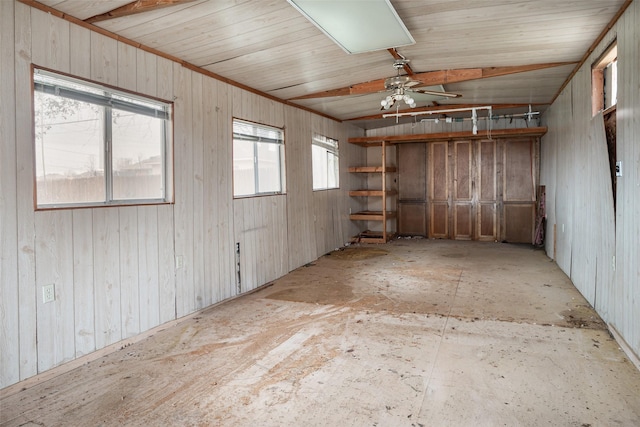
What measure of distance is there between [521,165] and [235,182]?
638 cm

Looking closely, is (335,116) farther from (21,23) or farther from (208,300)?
(21,23)

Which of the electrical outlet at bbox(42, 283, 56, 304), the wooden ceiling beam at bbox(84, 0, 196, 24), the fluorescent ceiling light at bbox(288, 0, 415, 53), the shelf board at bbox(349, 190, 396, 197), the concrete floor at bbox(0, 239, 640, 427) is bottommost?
the concrete floor at bbox(0, 239, 640, 427)

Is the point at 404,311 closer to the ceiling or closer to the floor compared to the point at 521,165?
closer to the floor

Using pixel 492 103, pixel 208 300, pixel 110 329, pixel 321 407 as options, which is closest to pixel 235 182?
pixel 208 300

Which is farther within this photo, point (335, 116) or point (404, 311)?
point (335, 116)

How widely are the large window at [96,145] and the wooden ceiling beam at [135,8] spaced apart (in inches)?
20.7

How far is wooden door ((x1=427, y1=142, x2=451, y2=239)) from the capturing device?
30.0 feet

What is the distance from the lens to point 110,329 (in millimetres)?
3281

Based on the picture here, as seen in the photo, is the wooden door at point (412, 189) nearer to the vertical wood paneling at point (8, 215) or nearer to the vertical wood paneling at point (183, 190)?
the vertical wood paneling at point (183, 190)

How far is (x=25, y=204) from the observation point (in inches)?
106

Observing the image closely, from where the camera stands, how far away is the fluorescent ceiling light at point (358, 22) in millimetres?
2883

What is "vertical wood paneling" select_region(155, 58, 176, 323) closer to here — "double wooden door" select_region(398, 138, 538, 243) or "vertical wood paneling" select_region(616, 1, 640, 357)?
"vertical wood paneling" select_region(616, 1, 640, 357)

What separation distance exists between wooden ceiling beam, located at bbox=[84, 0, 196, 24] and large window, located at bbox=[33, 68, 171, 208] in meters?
0.53

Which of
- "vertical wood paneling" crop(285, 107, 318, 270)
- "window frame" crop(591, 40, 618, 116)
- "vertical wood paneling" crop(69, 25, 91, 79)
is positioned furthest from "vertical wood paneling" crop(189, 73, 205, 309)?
"window frame" crop(591, 40, 618, 116)
